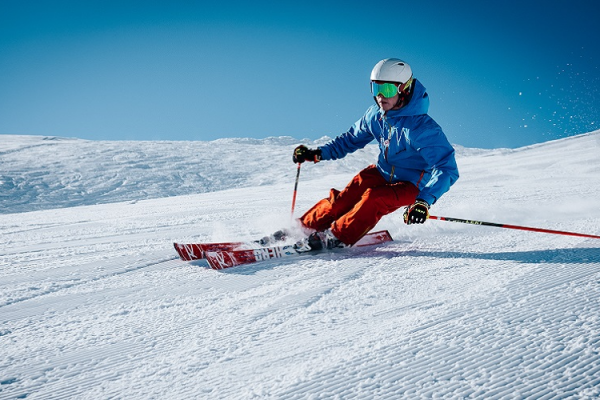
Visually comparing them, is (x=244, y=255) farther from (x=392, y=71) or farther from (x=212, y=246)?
(x=392, y=71)

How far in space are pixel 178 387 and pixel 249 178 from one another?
2028 centimetres

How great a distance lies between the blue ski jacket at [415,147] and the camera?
3062mm

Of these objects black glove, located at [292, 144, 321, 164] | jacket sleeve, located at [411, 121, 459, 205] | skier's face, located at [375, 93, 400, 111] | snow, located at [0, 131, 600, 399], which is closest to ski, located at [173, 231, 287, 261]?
snow, located at [0, 131, 600, 399]

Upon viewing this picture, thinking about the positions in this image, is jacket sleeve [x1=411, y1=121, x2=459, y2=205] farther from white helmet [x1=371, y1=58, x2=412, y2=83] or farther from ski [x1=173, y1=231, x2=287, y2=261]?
ski [x1=173, y1=231, x2=287, y2=261]

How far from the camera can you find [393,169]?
3541mm

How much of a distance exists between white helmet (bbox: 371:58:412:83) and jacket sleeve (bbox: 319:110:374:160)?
70cm

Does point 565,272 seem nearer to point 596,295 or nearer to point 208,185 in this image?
point 596,295

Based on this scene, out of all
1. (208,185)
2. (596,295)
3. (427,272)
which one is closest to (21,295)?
(427,272)

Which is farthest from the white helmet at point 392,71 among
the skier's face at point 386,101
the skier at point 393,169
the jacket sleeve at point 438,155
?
the jacket sleeve at point 438,155

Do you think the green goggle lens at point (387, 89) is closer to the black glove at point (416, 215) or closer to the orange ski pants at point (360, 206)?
the orange ski pants at point (360, 206)

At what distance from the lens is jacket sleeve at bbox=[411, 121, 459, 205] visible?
3016mm

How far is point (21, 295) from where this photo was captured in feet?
7.15

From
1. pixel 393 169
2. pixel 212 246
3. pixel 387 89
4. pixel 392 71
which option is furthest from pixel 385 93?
pixel 212 246

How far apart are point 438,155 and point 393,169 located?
19.7 inches
